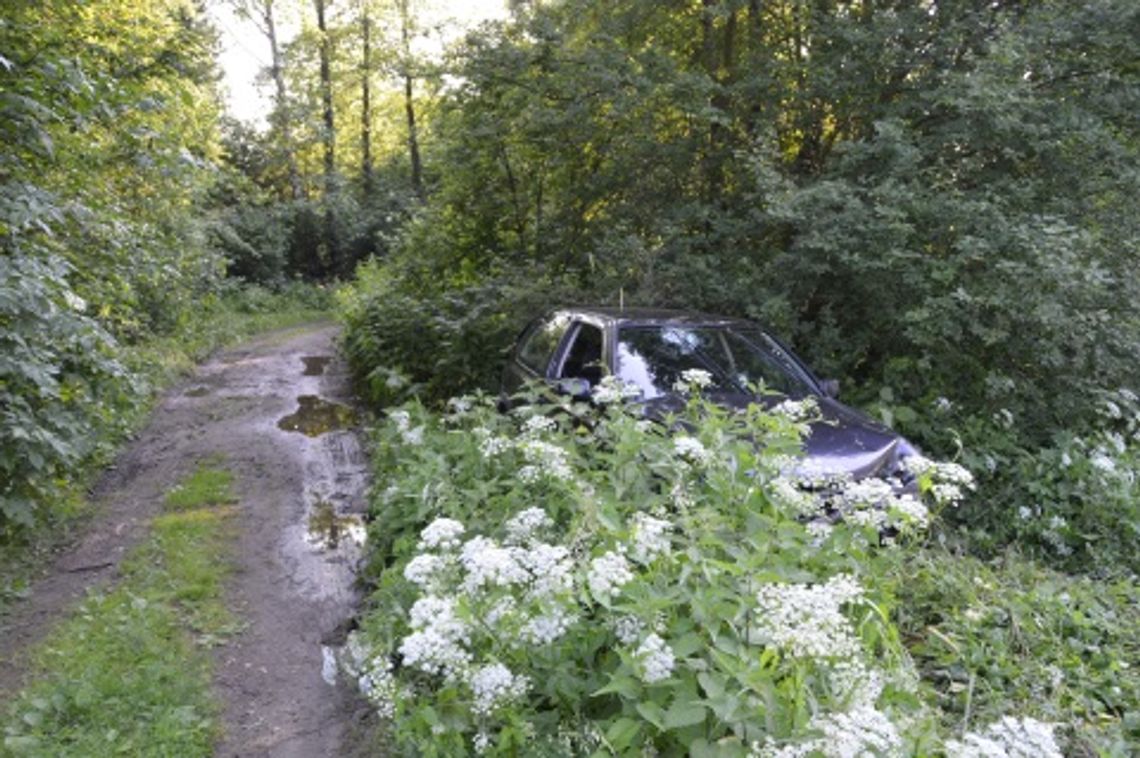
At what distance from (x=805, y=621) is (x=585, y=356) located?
3.96 m

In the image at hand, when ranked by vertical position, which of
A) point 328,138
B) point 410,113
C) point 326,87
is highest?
A: point 326,87

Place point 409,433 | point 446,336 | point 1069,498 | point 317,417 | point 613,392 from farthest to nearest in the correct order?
point 446,336 → point 317,417 → point 1069,498 → point 409,433 → point 613,392

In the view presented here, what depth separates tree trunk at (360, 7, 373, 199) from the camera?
86.8 feet

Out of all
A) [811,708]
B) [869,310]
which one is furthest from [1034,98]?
[811,708]

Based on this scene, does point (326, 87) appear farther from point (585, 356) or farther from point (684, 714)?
point (684, 714)

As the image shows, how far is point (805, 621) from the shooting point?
2002 millimetres

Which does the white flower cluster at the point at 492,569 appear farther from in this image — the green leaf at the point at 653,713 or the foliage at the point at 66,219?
the foliage at the point at 66,219

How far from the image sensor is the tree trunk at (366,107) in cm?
2645

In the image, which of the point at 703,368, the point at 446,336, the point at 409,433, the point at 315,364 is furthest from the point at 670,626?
the point at 315,364

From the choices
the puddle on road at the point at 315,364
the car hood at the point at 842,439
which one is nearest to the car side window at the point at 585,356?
the car hood at the point at 842,439

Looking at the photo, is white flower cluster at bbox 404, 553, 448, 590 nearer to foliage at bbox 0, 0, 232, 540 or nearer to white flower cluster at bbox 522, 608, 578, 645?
white flower cluster at bbox 522, 608, 578, 645

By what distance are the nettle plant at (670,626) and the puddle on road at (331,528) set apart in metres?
2.74

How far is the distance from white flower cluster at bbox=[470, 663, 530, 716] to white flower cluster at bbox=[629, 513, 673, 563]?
0.52 m

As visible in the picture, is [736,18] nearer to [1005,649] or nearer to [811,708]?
[1005,649]
